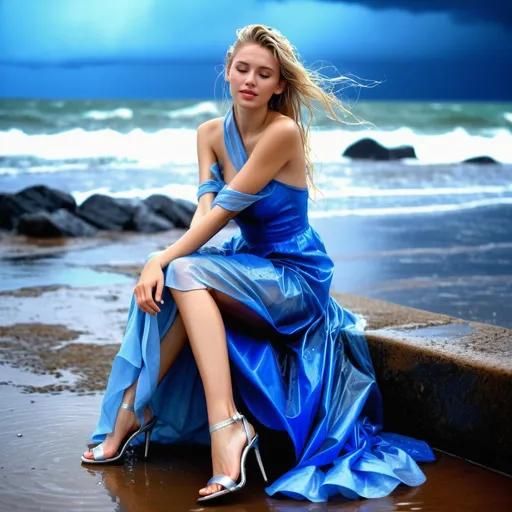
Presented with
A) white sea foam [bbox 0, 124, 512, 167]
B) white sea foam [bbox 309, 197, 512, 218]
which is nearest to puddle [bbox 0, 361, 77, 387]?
white sea foam [bbox 309, 197, 512, 218]

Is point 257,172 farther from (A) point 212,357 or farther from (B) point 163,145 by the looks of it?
(B) point 163,145

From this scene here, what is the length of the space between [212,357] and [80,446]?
517 mm

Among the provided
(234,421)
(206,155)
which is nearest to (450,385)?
(234,421)

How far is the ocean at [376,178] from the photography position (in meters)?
5.58

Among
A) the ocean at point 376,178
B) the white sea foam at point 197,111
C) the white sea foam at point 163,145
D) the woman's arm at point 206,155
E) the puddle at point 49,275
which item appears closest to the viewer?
the woman's arm at point 206,155

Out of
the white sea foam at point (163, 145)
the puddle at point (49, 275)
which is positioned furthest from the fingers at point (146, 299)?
the white sea foam at point (163, 145)

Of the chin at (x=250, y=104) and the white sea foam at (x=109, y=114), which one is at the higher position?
the white sea foam at (x=109, y=114)

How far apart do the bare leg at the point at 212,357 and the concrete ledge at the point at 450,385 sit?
0.54 m

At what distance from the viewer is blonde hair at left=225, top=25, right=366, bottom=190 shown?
2.61 meters

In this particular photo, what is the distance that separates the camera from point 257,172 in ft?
8.34

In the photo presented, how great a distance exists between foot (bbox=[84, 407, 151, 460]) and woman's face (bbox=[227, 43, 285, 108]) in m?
0.92

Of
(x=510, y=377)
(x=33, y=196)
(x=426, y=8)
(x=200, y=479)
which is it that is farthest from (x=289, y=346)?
(x=426, y=8)

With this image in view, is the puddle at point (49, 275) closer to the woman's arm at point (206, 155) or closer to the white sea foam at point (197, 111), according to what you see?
the woman's arm at point (206, 155)

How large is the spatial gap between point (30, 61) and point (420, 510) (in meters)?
18.1
